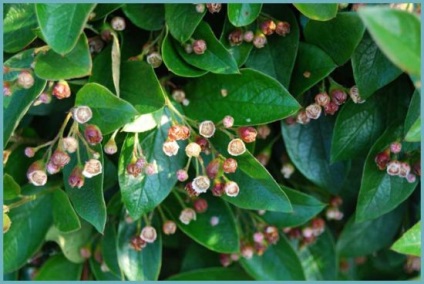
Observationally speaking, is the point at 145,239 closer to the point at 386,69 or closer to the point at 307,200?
the point at 307,200

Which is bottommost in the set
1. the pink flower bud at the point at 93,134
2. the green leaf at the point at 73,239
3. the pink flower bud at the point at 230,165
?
the green leaf at the point at 73,239

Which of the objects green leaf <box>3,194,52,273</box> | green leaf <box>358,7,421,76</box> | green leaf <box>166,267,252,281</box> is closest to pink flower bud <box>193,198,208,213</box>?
green leaf <box>166,267,252,281</box>

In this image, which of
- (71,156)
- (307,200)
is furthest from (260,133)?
(71,156)

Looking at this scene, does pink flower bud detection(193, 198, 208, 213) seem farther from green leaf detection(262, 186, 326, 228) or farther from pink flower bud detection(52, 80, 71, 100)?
pink flower bud detection(52, 80, 71, 100)

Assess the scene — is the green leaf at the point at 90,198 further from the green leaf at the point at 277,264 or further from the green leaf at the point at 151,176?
the green leaf at the point at 277,264

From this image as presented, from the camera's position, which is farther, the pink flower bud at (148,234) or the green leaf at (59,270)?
the green leaf at (59,270)

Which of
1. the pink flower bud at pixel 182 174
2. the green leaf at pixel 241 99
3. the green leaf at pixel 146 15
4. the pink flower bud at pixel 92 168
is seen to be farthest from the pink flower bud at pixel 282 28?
the pink flower bud at pixel 92 168

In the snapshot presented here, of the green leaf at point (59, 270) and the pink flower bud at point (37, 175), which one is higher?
the pink flower bud at point (37, 175)
